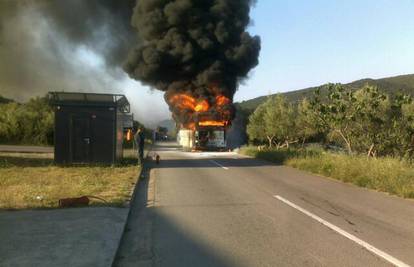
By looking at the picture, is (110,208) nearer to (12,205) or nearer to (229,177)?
(12,205)

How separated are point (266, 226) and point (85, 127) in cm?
1401

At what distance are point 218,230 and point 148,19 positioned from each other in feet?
101

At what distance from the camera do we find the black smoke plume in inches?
1487

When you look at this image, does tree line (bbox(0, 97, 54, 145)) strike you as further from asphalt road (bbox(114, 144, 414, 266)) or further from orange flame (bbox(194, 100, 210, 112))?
asphalt road (bbox(114, 144, 414, 266))

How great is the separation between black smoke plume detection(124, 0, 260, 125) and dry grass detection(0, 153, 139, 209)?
17744mm

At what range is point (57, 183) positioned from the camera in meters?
15.2

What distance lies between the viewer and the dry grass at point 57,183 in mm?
11594

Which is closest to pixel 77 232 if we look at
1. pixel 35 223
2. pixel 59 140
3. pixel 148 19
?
pixel 35 223

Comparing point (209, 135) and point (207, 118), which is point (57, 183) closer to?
Answer: point (209, 135)

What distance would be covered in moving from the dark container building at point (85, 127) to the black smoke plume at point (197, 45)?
1674 cm

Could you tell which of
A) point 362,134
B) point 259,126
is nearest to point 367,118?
point 362,134

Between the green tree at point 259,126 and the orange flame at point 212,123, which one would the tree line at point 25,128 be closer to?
the orange flame at point 212,123

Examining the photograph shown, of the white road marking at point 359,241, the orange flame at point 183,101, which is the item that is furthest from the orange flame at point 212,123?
the white road marking at point 359,241

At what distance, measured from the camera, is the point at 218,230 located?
8.67 metres
